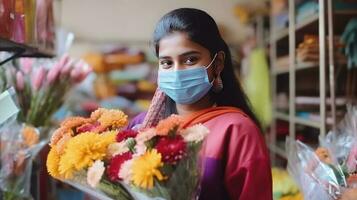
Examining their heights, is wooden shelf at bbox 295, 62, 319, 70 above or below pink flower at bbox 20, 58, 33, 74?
below

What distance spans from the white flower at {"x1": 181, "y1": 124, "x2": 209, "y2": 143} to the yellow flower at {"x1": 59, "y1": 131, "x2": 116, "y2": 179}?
157 millimetres

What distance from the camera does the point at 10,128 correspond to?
5.69 ft

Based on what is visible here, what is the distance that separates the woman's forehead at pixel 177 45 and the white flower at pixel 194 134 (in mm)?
292

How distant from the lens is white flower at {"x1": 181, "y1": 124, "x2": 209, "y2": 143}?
0.85 metres

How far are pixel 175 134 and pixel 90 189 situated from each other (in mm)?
237

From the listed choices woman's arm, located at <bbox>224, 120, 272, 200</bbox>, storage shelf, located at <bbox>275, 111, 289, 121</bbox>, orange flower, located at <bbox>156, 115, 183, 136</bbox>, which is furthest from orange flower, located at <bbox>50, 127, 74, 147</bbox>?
storage shelf, located at <bbox>275, 111, 289, 121</bbox>

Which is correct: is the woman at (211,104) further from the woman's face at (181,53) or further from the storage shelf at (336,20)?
the storage shelf at (336,20)

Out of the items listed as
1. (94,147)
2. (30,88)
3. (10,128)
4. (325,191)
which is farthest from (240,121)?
(30,88)

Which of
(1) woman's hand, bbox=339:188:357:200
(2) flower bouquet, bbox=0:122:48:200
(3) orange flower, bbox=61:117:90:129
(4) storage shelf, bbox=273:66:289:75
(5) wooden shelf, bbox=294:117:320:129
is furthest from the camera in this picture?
(4) storage shelf, bbox=273:66:289:75

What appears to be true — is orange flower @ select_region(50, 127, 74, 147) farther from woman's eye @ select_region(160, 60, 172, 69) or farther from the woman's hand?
the woman's hand

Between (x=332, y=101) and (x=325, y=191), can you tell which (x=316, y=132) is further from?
(x=325, y=191)

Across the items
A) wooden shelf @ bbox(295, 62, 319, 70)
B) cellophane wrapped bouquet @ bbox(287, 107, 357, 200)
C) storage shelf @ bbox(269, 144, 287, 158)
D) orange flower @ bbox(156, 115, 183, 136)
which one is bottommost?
storage shelf @ bbox(269, 144, 287, 158)

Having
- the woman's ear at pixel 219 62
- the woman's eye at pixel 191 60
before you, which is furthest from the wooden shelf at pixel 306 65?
the woman's eye at pixel 191 60

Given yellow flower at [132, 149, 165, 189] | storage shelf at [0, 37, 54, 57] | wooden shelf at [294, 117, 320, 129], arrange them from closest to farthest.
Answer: yellow flower at [132, 149, 165, 189]
storage shelf at [0, 37, 54, 57]
wooden shelf at [294, 117, 320, 129]
